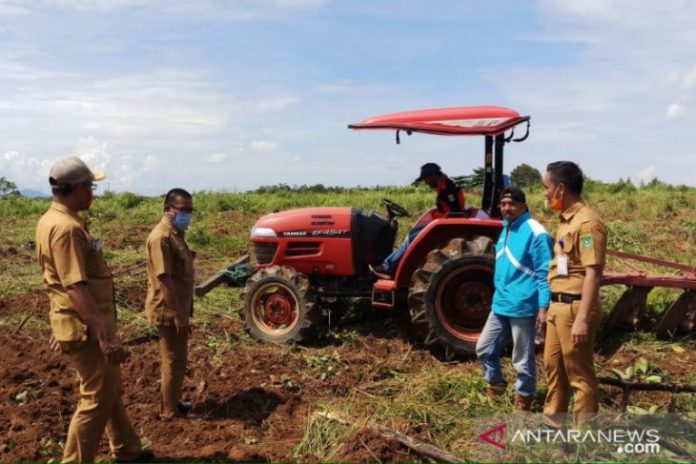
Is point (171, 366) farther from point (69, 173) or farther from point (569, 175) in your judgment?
point (569, 175)

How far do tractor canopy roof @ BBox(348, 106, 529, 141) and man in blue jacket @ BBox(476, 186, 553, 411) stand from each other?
131 centimetres

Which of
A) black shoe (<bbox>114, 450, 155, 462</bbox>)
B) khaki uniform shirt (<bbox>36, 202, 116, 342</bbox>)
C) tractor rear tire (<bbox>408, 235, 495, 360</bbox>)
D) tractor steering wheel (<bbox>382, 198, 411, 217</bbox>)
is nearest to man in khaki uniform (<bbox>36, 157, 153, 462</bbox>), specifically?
khaki uniform shirt (<bbox>36, 202, 116, 342</bbox>)

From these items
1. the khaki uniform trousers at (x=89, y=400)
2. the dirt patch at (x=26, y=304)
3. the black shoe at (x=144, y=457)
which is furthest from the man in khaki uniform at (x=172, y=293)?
the dirt patch at (x=26, y=304)

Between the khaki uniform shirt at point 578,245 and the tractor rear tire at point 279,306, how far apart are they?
9.01ft

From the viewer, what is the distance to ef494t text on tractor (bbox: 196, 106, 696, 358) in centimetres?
547

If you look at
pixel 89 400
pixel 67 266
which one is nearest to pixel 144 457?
pixel 89 400

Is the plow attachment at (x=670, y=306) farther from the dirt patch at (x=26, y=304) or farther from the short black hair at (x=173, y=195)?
the dirt patch at (x=26, y=304)

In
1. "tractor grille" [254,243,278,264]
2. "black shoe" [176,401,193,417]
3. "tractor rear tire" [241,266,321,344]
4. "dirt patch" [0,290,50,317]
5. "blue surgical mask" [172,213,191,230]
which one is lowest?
"black shoe" [176,401,193,417]

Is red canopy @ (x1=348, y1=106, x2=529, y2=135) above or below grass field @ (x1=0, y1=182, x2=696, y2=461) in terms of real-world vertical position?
above

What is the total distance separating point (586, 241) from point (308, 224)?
3.36m

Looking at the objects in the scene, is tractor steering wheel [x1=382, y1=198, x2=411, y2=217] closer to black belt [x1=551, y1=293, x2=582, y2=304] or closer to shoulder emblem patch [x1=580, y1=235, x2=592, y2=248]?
black belt [x1=551, y1=293, x2=582, y2=304]

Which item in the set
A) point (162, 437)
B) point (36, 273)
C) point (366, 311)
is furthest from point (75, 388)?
point (36, 273)

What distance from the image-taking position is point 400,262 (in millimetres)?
5863

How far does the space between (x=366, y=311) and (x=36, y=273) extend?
5.97 metres
